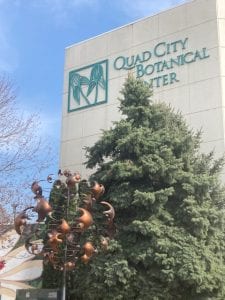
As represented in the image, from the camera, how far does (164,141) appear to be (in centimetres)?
1661

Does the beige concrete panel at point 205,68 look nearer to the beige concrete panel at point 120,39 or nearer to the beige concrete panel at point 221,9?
the beige concrete panel at point 221,9

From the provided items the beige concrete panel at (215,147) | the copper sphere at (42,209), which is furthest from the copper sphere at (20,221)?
the beige concrete panel at (215,147)

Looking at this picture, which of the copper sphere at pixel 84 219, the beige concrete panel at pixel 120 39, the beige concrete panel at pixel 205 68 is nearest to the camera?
the copper sphere at pixel 84 219

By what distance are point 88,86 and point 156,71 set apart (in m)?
3.68

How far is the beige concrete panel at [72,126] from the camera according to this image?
2442cm

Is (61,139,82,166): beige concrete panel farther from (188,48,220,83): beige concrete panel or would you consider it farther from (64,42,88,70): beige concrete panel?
(188,48,220,83): beige concrete panel

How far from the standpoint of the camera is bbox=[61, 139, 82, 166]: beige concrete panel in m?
23.9

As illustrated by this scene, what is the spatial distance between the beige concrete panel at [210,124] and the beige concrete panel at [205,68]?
1.59 m

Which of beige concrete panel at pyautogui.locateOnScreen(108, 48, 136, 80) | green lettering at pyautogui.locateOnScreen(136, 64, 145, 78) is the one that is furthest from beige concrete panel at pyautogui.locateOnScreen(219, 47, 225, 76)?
beige concrete panel at pyautogui.locateOnScreen(108, 48, 136, 80)

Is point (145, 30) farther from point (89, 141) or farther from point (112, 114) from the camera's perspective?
point (89, 141)

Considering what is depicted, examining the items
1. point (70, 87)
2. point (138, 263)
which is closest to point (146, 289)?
point (138, 263)

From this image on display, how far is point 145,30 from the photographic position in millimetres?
23875

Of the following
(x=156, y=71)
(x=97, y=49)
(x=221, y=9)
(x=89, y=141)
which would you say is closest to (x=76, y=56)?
(x=97, y=49)

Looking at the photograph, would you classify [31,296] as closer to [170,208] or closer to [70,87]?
[170,208]
